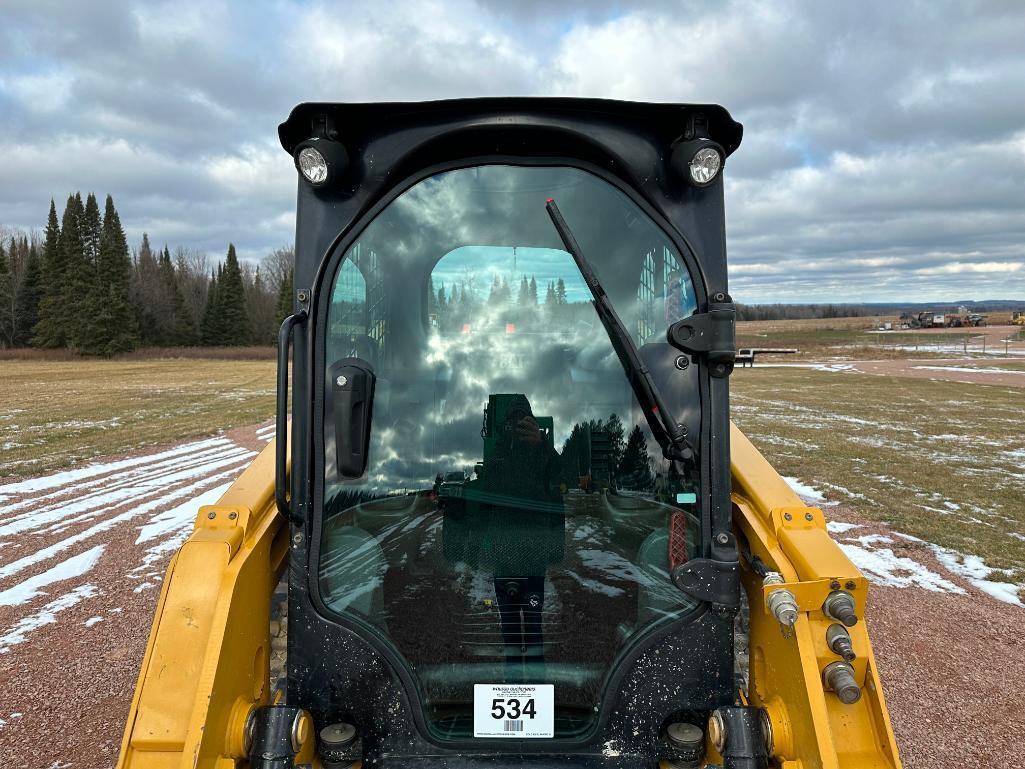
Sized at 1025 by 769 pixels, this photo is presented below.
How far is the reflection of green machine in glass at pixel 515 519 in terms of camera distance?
2.16 meters

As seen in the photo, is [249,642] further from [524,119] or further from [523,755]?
[524,119]

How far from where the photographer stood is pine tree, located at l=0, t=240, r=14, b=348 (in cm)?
5825

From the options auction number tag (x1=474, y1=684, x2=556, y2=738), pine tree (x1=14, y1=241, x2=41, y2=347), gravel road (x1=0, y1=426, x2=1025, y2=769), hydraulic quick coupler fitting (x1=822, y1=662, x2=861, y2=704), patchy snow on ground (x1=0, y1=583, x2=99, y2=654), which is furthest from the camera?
pine tree (x1=14, y1=241, x2=41, y2=347)

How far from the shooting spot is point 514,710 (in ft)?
6.93

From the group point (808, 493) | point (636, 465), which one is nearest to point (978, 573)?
point (808, 493)

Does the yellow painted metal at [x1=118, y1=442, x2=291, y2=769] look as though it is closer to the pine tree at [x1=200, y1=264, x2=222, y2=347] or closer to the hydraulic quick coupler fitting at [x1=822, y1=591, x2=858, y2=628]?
the hydraulic quick coupler fitting at [x1=822, y1=591, x2=858, y2=628]

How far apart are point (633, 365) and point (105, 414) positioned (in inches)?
783

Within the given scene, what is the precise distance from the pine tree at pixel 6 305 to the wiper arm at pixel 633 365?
71.9 metres

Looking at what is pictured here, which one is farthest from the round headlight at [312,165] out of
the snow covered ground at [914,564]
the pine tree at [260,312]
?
the pine tree at [260,312]

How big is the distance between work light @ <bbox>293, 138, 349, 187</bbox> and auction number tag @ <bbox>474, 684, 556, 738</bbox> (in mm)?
1677

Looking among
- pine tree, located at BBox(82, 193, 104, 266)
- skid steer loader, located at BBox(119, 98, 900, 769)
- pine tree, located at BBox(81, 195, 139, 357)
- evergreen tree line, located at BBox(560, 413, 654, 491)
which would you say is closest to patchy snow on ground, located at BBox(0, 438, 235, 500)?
skid steer loader, located at BBox(119, 98, 900, 769)

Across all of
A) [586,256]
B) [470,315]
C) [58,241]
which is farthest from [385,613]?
[58,241]

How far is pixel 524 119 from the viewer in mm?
1985

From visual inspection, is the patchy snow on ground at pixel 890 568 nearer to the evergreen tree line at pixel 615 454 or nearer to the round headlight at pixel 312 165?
the evergreen tree line at pixel 615 454
